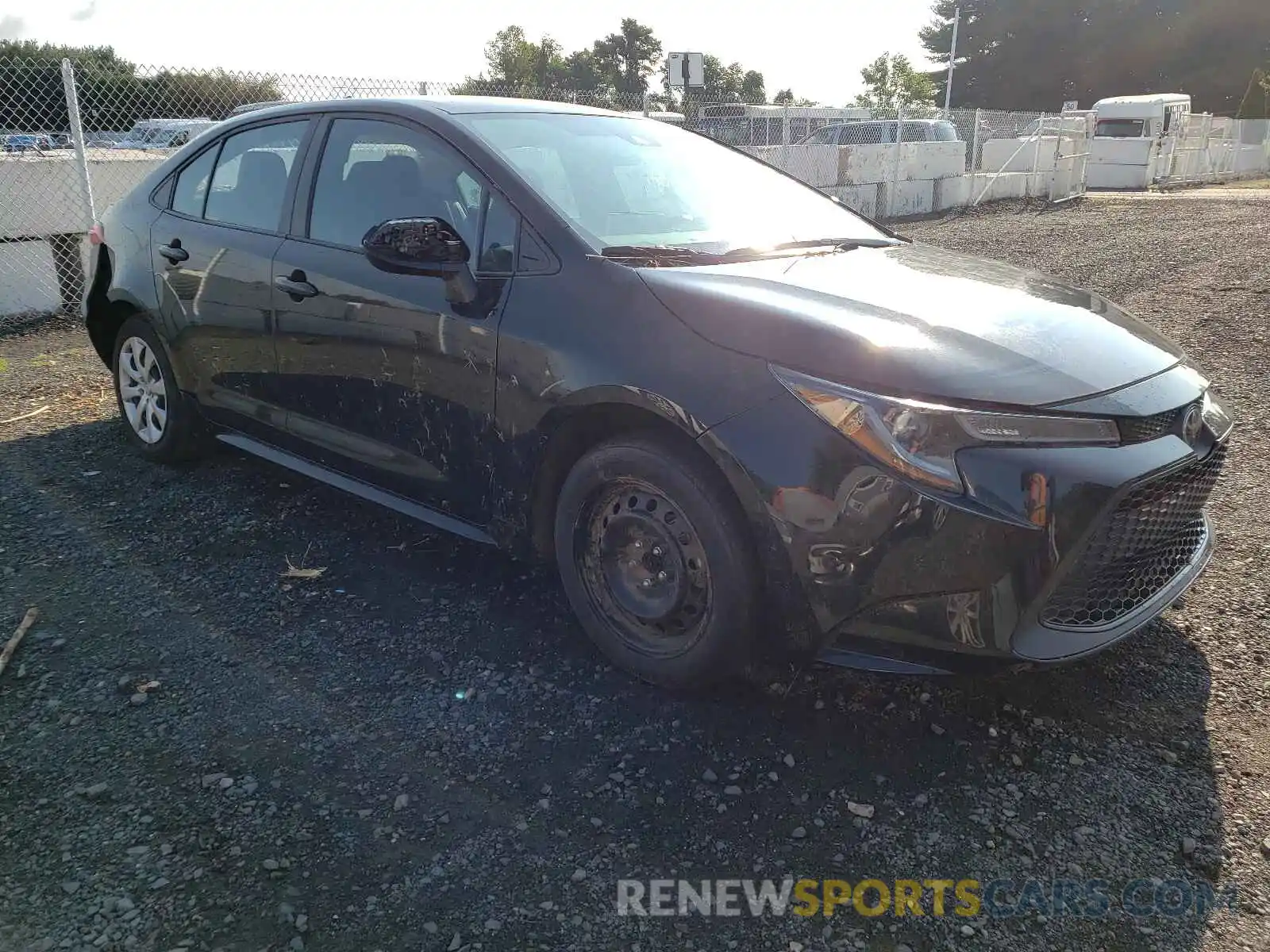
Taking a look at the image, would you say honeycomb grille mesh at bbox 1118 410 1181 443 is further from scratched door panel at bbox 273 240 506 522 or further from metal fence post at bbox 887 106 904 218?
metal fence post at bbox 887 106 904 218

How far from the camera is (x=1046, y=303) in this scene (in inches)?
118

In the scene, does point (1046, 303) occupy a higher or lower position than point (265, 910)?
higher

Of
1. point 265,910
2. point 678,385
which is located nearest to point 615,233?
point 678,385

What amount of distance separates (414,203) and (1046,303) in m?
2.10

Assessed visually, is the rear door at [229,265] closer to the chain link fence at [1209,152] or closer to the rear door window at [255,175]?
the rear door window at [255,175]

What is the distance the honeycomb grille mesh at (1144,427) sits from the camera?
2480 mm

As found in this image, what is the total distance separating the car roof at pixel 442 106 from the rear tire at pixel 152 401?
1267 millimetres

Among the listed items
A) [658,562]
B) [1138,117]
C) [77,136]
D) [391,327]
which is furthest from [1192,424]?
[1138,117]

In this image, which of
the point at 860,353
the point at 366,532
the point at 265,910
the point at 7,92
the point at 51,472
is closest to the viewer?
the point at 265,910

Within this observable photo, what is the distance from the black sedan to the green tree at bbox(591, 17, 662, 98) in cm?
8423

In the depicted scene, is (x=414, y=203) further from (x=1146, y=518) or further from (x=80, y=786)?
(x=1146, y=518)

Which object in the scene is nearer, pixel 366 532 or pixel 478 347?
pixel 478 347

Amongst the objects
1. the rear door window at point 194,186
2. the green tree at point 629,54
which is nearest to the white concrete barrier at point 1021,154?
the rear door window at point 194,186

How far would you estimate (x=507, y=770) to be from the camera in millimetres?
2594
